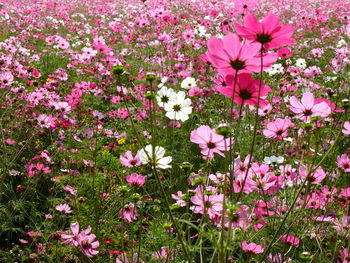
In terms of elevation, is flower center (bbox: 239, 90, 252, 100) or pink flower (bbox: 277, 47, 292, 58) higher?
pink flower (bbox: 277, 47, 292, 58)

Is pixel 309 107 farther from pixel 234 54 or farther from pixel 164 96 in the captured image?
pixel 164 96

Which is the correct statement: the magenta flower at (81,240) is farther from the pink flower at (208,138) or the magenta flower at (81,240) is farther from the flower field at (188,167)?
the pink flower at (208,138)

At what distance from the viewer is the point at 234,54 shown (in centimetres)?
65

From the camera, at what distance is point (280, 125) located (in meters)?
1.21

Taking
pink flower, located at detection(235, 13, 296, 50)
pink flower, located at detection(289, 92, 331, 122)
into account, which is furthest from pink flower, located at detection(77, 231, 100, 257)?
pink flower, located at detection(235, 13, 296, 50)

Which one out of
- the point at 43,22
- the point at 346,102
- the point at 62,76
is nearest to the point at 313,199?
the point at 346,102

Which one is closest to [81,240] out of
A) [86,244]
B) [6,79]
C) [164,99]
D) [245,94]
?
[86,244]

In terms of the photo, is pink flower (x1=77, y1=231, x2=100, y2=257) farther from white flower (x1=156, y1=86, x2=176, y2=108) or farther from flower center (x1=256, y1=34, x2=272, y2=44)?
flower center (x1=256, y1=34, x2=272, y2=44)

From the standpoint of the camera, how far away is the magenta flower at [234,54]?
0.65 metres

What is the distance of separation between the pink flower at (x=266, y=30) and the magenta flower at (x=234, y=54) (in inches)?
0.8

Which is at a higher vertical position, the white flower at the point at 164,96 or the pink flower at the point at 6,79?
the pink flower at the point at 6,79

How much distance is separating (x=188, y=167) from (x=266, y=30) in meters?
0.43

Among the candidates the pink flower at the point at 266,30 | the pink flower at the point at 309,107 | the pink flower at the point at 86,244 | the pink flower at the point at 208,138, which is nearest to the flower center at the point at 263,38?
the pink flower at the point at 266,30

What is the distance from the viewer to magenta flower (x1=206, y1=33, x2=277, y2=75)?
65cm
